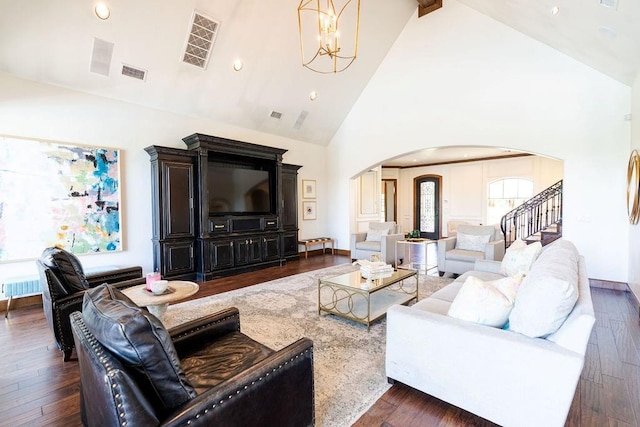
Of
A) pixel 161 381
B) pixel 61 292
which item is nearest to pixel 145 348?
pixel 161 381

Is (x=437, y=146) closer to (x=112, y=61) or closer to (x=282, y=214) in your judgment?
(x=282, y=214)

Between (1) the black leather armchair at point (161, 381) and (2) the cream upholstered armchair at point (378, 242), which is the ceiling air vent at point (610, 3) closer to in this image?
(1) the black leather armchair at point (161, 381)

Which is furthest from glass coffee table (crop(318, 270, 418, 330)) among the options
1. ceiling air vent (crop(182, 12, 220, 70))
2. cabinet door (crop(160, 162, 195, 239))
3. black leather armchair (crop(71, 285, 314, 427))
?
ceiling air vent (crop(182, 12, 220, 70))

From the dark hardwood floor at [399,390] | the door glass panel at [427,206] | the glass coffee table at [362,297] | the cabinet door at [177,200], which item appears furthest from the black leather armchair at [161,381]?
the door glass panel at [427,206]

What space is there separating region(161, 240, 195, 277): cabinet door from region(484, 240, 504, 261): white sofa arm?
16.3 ft

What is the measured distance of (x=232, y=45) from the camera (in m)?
4.89

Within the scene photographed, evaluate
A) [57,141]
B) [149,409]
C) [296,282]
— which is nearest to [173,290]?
[149,409]

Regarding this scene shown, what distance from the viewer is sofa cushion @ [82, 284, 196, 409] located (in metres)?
1.10

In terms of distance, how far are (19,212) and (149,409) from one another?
4.52 meters

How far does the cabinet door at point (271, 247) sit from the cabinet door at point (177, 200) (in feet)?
4.93

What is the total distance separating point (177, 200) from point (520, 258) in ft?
16.4

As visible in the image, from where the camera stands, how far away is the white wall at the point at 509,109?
4.65m

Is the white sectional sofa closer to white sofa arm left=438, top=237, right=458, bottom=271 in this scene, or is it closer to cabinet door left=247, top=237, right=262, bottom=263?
white sofa arm left=438, top=237, right=458, bottom=271

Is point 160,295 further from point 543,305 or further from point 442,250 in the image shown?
point 442,250
